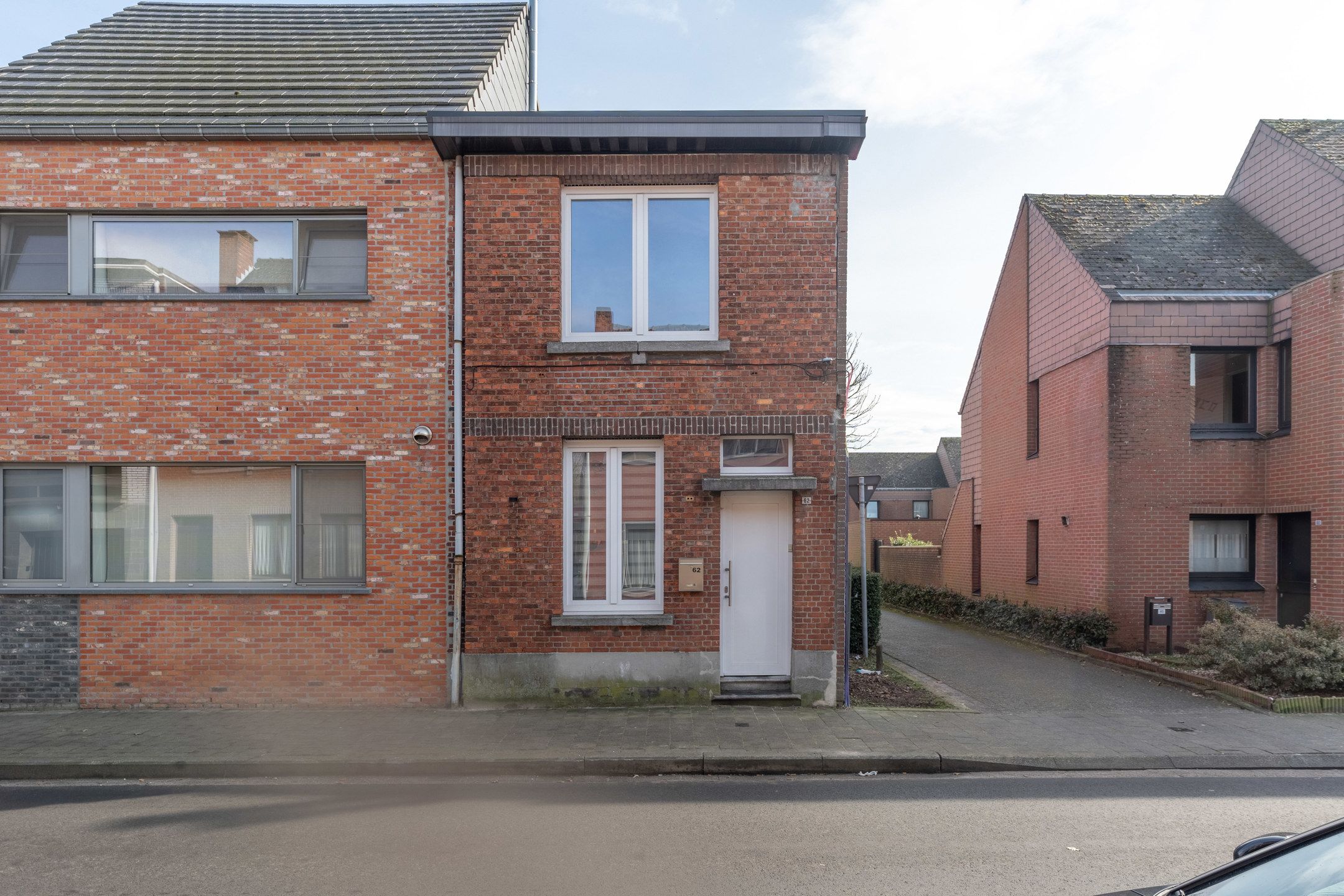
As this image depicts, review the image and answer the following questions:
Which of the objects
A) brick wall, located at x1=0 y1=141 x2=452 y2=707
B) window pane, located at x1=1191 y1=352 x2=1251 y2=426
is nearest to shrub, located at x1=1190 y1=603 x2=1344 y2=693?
window pane, located at x1=1191 y1=352 x2=1251 y2=426

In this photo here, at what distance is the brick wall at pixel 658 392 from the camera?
9.77 m

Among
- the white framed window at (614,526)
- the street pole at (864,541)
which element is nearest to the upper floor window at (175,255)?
the white framed window at (614,526)

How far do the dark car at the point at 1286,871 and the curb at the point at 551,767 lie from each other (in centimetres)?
489

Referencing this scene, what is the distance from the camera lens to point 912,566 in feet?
82.4

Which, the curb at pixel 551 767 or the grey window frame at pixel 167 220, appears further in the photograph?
the grey window frame at pixel 167 220

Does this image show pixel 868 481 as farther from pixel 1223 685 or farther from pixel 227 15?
pixel 227 15

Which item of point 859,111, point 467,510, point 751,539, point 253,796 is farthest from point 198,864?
point 859,111

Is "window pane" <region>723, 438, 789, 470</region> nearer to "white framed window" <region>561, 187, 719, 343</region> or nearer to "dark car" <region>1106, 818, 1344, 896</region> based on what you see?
"white framed window" <region>561, 187, 719, 343</region>

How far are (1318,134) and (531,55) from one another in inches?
588

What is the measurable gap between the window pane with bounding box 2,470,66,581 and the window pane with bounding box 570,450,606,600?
6017mm

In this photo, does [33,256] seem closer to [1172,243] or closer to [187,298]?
[187,298]

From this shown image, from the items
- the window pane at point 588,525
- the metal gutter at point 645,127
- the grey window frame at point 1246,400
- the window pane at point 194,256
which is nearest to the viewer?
the metal gutter at point 645,127

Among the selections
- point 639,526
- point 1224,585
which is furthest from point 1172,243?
point 639,526

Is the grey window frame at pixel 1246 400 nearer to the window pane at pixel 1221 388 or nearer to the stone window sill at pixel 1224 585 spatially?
the window pane at pixel 1221 388
